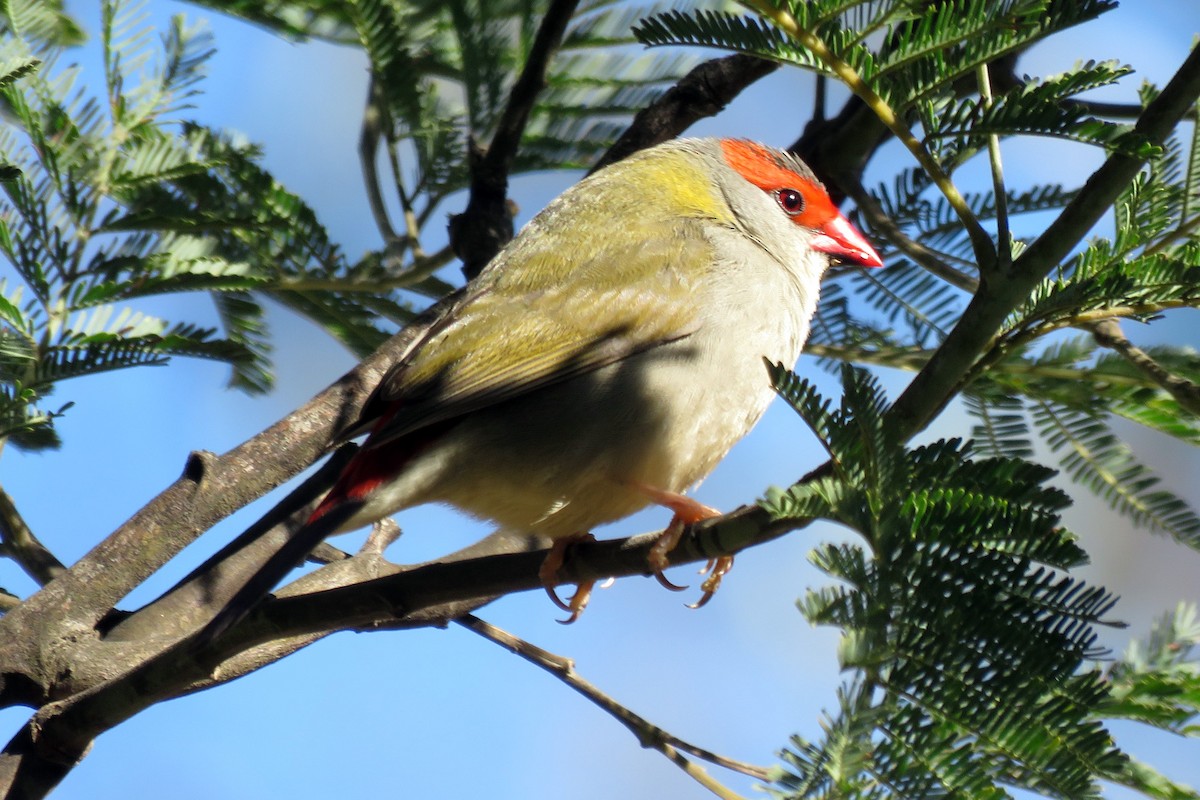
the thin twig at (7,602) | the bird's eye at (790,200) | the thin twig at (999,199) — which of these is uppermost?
the bird's eye at (790,200)

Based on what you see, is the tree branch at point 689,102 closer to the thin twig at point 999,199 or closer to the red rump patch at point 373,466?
the red rump patch at point 373,466

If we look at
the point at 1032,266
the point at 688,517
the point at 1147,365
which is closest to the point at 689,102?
the point at 688,517

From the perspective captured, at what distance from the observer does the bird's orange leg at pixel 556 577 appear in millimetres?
2963

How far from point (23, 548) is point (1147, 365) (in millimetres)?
2658

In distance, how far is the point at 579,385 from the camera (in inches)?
140

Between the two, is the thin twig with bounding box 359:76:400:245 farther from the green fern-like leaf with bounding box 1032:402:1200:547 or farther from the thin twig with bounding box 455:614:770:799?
the green fern-like leaf with bounding box 1032:402:1200:547

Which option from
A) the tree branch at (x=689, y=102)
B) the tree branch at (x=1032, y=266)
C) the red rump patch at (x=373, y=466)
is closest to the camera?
the tree branch at (x=1032, y=266)

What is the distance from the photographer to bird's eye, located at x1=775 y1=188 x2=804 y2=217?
14.9 feet

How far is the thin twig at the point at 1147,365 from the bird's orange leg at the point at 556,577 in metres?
1.23

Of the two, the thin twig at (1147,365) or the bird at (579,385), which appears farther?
the bird at (579,385)

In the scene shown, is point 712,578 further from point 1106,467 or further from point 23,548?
point 23,548

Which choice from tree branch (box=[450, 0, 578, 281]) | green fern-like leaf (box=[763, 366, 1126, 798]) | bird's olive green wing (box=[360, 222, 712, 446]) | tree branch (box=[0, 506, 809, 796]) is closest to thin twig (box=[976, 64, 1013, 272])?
green fern-like leaf (box=[763, 366, 1126, 798])

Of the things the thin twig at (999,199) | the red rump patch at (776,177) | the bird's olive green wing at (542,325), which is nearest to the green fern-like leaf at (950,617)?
the thin twig at (999,199)

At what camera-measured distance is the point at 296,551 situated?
9.50 ft
